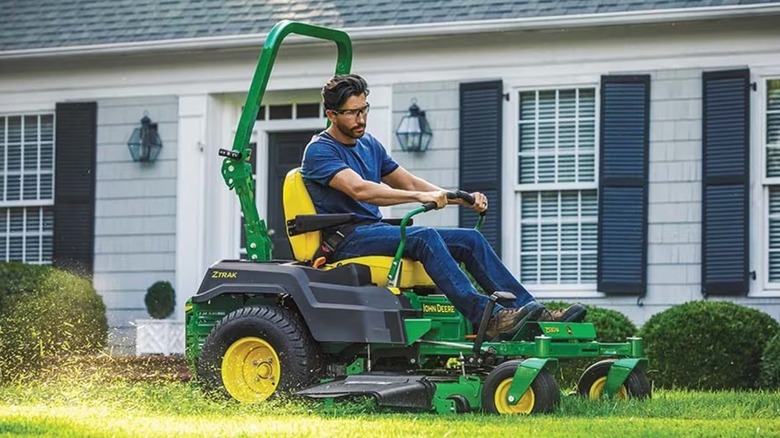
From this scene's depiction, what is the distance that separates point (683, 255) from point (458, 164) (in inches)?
79.2

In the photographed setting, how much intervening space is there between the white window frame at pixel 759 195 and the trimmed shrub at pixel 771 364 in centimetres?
144

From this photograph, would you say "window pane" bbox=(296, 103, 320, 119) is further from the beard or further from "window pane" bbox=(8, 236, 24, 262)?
the beard

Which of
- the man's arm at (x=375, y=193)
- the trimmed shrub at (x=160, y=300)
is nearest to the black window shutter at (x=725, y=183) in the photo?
the trimmed shrub at (x=160, y=300)

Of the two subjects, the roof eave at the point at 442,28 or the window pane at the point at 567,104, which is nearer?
the roof eave at the point at 442,28

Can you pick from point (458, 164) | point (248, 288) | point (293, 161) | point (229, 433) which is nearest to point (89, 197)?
point (293, 161)

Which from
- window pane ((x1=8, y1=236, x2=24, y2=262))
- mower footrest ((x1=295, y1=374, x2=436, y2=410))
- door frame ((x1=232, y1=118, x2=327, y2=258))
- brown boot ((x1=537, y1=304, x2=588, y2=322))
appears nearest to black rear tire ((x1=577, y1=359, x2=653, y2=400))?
brown boot ((x1=537, y1=304, x2=588, y2=322))

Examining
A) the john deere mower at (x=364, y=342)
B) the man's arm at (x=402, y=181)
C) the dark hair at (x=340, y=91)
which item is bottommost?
the john deere mower at (x=364, y=342)

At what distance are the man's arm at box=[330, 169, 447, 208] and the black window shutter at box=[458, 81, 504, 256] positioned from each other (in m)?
5.03

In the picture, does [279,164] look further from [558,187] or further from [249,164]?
[249,164]

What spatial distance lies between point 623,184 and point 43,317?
15.5ft

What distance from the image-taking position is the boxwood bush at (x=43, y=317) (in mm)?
11750

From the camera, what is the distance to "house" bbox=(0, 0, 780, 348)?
12172 millimetres

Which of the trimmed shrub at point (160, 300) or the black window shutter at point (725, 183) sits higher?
the black window shutter at point (725, 183)

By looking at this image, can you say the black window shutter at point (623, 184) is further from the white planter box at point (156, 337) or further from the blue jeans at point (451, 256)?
the blue jeans at point (451, 256)
